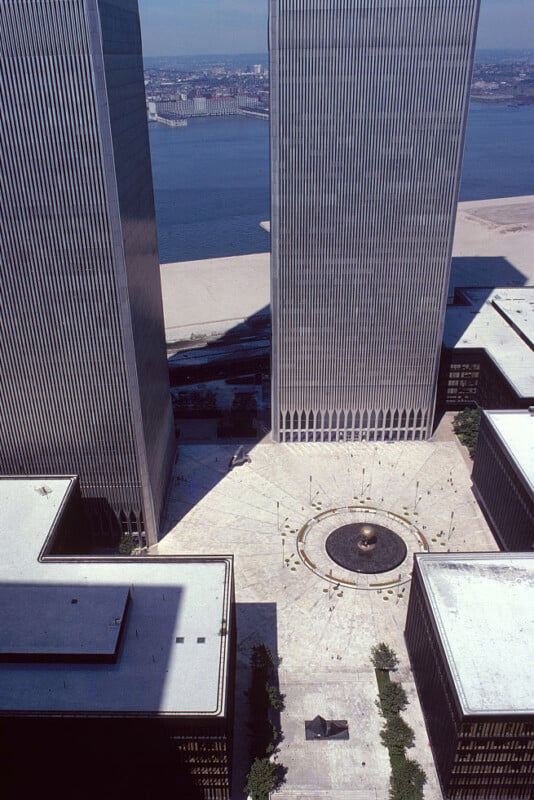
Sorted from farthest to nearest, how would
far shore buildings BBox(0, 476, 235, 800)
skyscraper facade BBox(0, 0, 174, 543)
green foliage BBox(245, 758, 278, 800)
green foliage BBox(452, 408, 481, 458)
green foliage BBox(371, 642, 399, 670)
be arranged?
green foliage BBox(452, 408, 481, 458) < green foliage BBox(371, 642, 399, 670) < skyscraper facade BBox(0, 0, 174, 543) < green foliage BBox(245, 758, 278, 800) < far shore buildings BBox(0, 476, 235, 800)

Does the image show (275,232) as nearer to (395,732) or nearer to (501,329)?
(501,329)

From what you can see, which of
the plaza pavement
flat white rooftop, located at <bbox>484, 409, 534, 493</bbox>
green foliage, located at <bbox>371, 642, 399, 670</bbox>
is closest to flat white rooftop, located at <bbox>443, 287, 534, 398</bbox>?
flat white rooftop, located at <bbox>484, 409, 534, 493</bbox>

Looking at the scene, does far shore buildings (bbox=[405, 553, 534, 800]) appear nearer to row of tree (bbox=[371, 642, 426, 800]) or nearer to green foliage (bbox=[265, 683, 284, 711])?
row of tree (bbox=[371, 642, 426, 800])

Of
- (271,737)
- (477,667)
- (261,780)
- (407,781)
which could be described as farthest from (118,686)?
(477,667)

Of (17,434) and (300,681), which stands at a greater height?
(17,434)

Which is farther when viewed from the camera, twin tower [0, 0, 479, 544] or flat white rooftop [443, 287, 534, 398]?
flat white rooftop [443, 287, 534, 398]

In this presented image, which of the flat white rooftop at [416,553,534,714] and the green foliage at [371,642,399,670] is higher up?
the flat white rooftop at [416,553,534,714]

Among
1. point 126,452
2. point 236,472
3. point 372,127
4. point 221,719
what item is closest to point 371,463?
point 236,472

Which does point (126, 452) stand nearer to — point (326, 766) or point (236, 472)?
point (236, 472)
